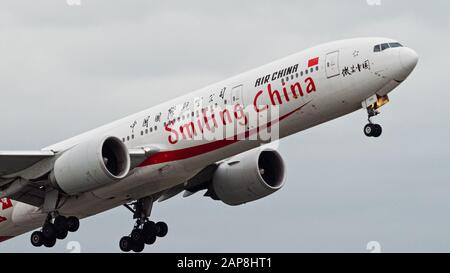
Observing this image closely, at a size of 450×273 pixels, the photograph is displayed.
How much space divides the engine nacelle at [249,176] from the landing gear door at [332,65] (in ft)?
25.1

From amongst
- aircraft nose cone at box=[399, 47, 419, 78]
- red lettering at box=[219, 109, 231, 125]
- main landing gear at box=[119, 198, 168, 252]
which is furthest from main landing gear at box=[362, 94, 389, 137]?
main landing gear at box=[119, 198, 168, 252]

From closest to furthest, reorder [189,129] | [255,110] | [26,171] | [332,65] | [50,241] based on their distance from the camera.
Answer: [332,65], [255,110], [189,129], [26,171], [50,241]

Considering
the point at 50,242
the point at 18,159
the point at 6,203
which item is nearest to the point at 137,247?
the point at 50,242

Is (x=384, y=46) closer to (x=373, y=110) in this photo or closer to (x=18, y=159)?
(x=373, y=110)

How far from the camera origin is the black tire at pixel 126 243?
5356cm

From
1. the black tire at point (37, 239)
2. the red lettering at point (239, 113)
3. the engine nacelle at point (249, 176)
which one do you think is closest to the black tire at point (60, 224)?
the black tire at point (37, 239)

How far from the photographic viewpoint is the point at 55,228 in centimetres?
5012

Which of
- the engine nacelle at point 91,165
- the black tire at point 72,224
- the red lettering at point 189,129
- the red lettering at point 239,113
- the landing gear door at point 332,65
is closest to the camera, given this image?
the landing gear door at point 332,65

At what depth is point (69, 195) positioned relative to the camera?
1964 inches

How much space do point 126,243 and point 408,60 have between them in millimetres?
15265

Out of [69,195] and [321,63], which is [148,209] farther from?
[321,63]

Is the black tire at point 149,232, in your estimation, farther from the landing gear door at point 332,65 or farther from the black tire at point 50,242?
the landing gear door at point 332,65

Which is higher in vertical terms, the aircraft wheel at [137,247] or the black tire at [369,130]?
the black tire at [369,130]

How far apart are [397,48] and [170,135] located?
9.29 m
